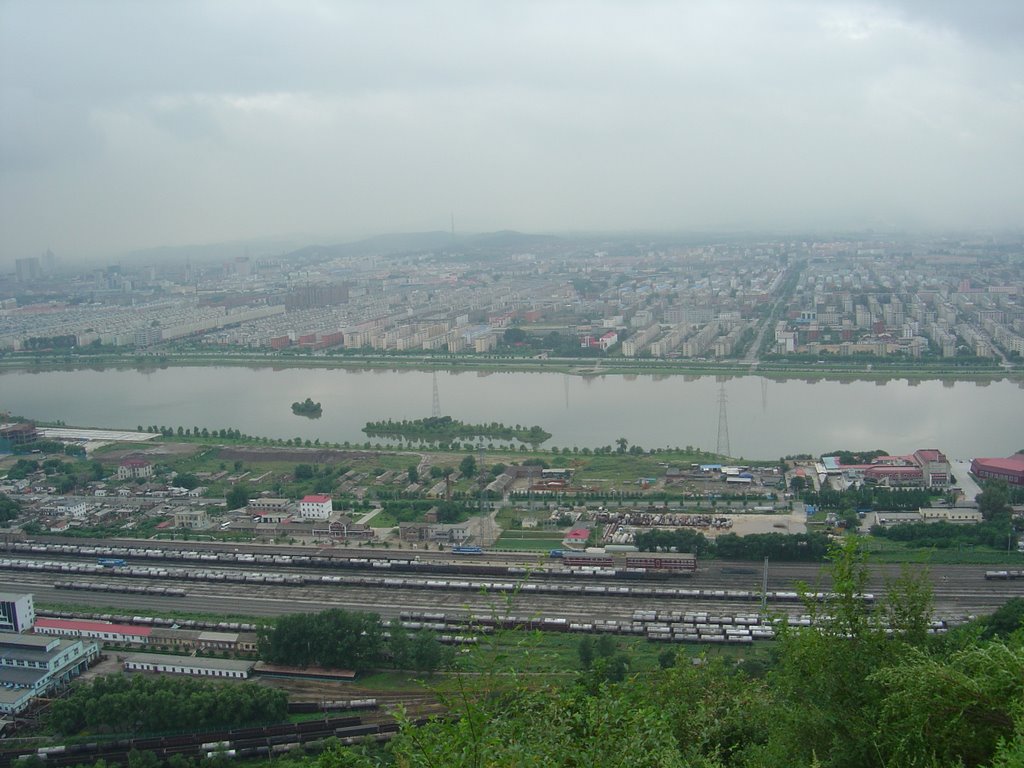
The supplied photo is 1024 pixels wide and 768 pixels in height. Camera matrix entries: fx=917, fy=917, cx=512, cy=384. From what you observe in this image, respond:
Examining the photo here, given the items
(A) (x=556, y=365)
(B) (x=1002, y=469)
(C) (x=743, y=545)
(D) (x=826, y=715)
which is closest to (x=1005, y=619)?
(C) (x=743, y=545)

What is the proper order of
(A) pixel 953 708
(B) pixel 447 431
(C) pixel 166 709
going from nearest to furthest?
(A) pixel 953 708, (C) pixel 166 709, (B) pixel 447 431

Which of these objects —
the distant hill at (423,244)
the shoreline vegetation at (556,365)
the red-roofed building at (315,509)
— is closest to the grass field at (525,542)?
the red-roofed building at (315,509)

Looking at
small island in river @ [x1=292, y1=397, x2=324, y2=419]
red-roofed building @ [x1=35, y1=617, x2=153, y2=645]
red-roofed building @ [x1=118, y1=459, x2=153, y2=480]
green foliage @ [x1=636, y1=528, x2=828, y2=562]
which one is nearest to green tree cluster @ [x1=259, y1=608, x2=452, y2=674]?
red-roofed building @ [x1=35, y1=617, x2=153, y2=645]

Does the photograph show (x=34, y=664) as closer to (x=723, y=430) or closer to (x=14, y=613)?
(x=14, y=613)

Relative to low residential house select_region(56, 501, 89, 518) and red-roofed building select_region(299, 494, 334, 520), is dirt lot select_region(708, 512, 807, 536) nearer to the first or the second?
red-roofed building select_region(299, 494, 334, 520)

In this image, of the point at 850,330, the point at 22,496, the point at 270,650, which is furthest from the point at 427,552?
the point at 850,330
